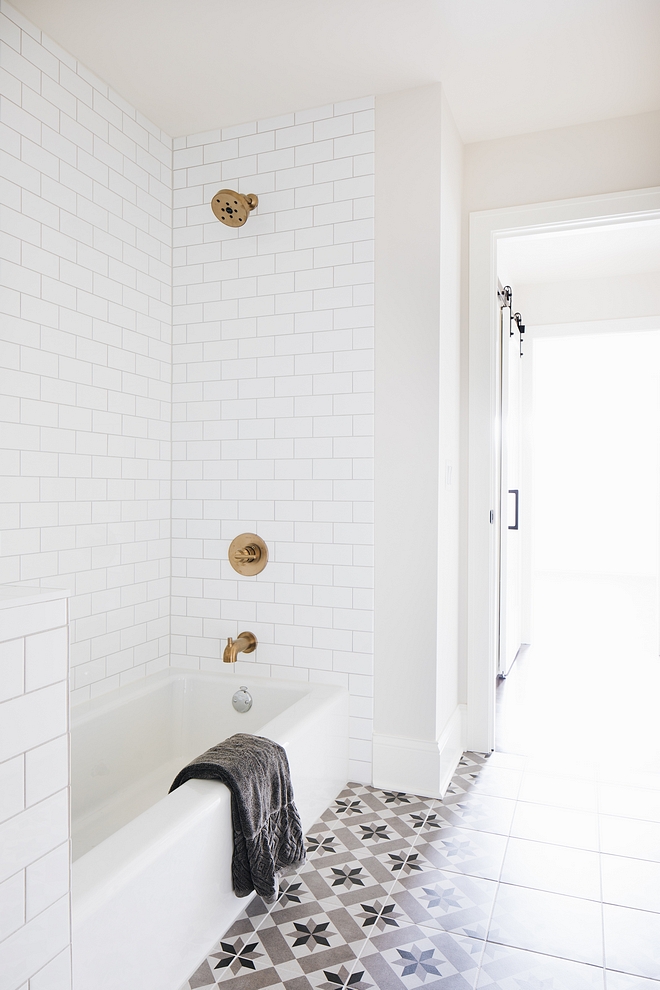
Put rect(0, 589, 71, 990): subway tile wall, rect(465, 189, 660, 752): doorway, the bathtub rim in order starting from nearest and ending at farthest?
rect(0, 589, 71, 990): subway tile wall < the bathtub rim < rect(465, 189, 660, 752): doorway

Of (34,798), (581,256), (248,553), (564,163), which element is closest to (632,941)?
(34,798)

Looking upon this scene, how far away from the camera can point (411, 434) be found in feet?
8.51

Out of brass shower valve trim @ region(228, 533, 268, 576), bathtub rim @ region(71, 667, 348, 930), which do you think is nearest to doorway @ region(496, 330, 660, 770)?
brass shower valve trim @ region(228, 533, 268, 576)

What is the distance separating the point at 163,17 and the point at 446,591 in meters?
2.27

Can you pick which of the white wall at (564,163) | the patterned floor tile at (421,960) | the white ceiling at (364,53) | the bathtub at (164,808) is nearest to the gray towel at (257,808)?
the bathtub at (164,808)

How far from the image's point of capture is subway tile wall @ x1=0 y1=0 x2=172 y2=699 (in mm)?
2145

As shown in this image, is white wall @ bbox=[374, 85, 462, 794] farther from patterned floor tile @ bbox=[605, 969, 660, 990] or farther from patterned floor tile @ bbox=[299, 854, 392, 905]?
patterned floor tile @ bbox=[605, 969, 660, 990]

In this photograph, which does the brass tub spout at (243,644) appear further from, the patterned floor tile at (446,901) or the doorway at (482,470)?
the patterned floor tile at (446,901)

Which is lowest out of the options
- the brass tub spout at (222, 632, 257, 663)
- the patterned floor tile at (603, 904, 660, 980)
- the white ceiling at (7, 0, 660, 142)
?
the patterned floor tile at (603, 904, 660, 980)

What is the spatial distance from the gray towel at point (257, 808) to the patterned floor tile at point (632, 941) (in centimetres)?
85

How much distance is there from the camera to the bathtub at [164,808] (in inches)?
54.2

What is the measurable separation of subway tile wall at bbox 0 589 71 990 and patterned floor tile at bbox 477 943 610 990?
1011 mm

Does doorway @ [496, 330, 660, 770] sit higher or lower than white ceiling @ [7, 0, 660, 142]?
lower

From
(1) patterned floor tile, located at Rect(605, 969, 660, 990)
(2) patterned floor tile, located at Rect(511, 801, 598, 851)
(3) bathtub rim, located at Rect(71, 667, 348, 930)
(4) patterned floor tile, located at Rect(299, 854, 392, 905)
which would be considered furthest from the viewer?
(2) patterned floor tile, located at Rect(511, 801, 598, 851)
